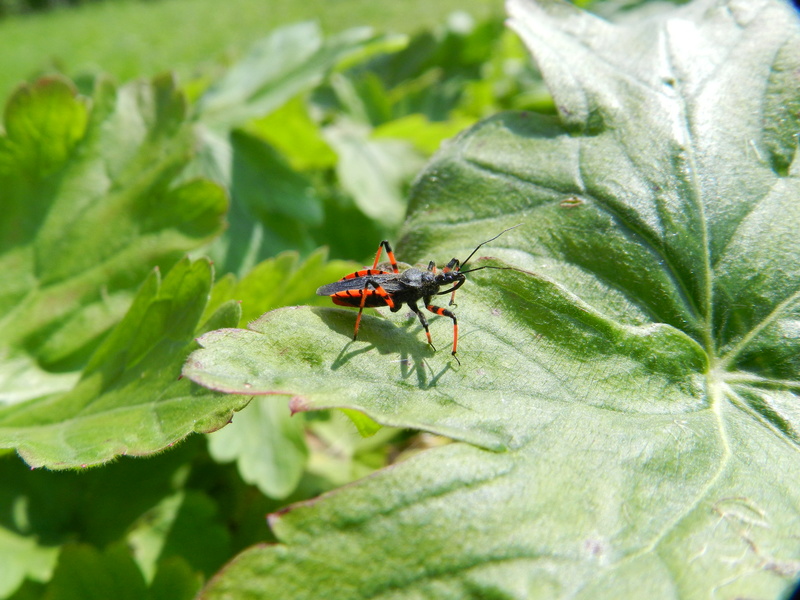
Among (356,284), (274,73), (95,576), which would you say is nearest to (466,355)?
(356,284)

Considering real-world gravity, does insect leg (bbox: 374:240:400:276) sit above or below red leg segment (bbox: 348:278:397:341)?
below

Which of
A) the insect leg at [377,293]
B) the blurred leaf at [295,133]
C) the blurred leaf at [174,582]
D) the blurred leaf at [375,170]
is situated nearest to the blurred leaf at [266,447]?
the blurred leaf at [174,582]

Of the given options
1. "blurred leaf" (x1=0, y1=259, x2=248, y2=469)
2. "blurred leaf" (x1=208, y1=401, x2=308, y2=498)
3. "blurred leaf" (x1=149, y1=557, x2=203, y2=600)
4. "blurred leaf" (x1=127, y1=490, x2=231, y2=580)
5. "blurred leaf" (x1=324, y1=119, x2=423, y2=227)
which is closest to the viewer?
"blurred leaf" (x1=0, y1=259, x2=248, y2=469)

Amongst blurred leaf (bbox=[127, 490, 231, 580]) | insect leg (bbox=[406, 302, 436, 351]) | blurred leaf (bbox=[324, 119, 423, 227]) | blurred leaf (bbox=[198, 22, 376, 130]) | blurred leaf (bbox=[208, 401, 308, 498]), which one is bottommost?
blurred leaf (bbox=[127, 490, 231, 580])

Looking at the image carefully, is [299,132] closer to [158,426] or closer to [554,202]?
[554,202]

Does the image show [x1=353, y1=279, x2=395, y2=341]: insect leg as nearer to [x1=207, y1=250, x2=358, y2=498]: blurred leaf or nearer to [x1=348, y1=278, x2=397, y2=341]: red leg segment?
[x1=348, y1=278, x2=397, y2=341]: red leg segment

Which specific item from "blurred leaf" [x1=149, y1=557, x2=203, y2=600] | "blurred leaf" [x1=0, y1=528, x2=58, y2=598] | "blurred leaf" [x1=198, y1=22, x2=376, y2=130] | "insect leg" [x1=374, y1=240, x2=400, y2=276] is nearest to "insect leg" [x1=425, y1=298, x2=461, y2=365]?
"insect leg" [x1=374, y1=240, x2=400, y2=276]

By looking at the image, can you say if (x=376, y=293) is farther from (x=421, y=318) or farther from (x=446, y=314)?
(x=446, y=314)

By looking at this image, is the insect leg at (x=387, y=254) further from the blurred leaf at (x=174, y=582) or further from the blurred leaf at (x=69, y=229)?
the blurred leaf at (x=174, y=582)
